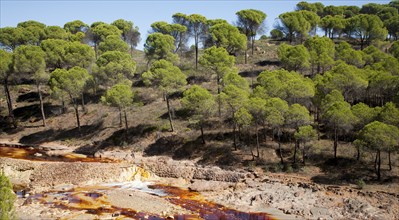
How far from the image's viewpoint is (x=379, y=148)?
36.4m

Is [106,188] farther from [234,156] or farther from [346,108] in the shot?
[346,108]

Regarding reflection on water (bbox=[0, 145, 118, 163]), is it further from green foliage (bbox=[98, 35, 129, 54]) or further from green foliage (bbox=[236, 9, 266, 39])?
green foliage (bbox=[236, 9, 266, 39])

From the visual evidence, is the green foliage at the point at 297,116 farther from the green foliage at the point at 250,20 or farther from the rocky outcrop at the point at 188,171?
the green foliage at the point at 250,20

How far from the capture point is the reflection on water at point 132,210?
106ft

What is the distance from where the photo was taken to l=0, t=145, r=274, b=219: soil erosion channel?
106 feet

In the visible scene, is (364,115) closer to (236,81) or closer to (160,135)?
(236,81)

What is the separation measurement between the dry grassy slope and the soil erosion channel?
7.41 meters

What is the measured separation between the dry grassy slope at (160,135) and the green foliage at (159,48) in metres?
6.87

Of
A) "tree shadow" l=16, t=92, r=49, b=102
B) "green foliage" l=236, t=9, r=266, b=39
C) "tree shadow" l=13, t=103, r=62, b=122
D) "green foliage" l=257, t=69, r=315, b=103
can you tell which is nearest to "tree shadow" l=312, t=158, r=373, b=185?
"green foliage" l=257, t=69, r=315, b=103

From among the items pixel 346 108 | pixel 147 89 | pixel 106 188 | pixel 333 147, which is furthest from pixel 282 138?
pixel 147 89

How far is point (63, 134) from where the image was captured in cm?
6234

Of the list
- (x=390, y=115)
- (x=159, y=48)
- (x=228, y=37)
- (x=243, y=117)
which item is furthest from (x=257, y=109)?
(x=159, y=48)

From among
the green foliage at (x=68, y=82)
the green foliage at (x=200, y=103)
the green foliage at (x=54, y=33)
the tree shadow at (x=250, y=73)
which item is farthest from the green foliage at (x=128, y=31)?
the green foliage at (x=200, y=103)

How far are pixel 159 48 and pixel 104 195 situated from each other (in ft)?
143
